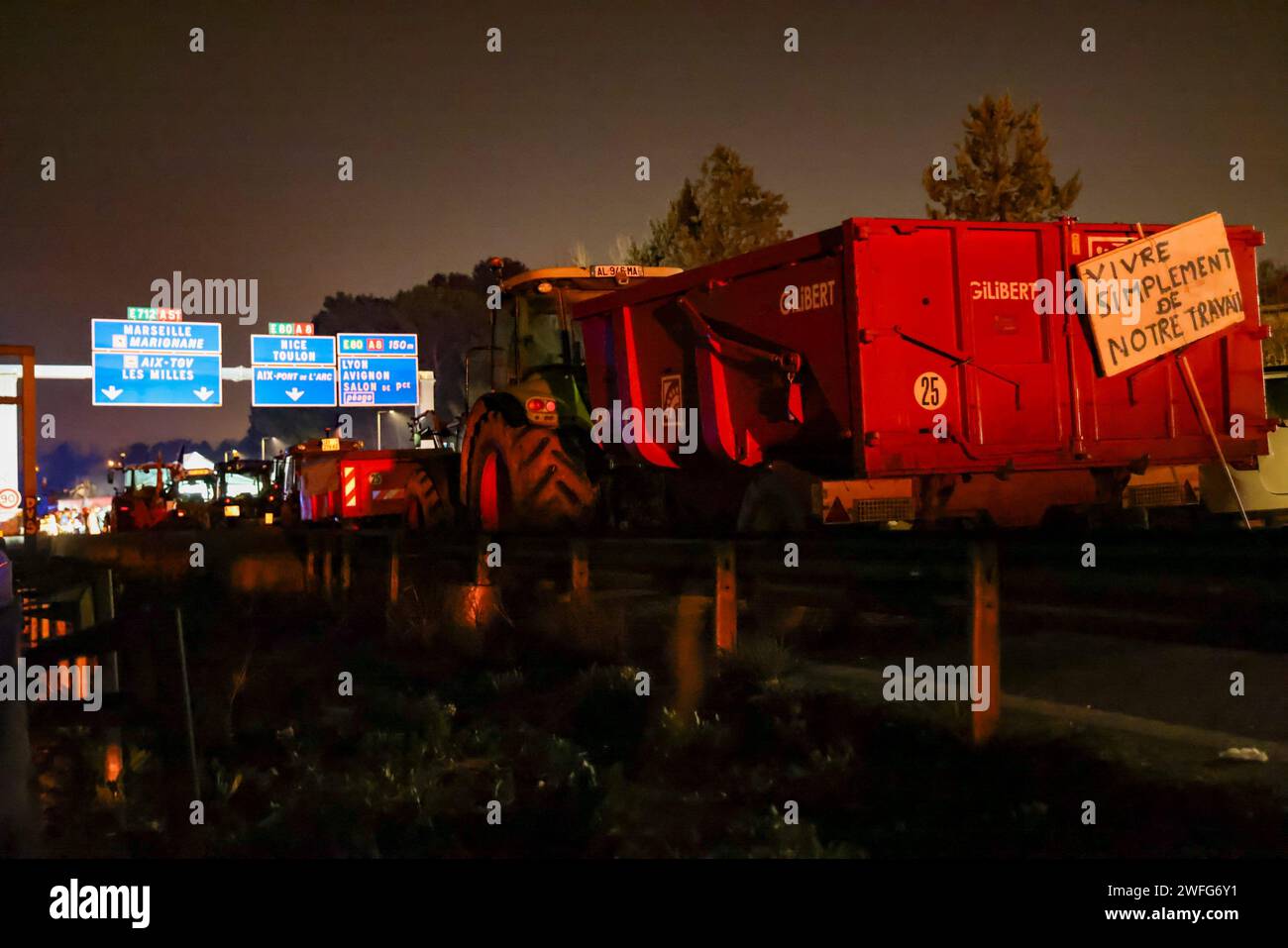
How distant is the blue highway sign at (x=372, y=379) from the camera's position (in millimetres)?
47344

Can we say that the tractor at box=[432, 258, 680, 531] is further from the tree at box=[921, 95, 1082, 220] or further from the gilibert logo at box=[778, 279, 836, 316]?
the tree at box=[921, 95, 1082, 220]

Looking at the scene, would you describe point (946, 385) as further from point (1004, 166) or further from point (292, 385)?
point (292, 385)

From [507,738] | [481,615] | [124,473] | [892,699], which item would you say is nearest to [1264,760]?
[892,699]

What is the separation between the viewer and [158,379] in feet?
147

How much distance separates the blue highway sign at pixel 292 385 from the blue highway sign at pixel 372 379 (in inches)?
21.9

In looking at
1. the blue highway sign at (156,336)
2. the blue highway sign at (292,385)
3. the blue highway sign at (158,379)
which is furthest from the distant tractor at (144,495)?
the blue highway sign at (292,385)

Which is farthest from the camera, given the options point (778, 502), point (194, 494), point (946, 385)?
point (194, 494)

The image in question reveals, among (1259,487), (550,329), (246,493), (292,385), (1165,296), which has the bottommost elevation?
(1259,487)

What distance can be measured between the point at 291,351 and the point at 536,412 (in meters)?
35.3

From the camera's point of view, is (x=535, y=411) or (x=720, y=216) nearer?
(x=535, y=411)

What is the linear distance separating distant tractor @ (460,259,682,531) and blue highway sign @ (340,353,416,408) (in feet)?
108

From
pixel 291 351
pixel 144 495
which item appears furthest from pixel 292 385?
pixel 144 495

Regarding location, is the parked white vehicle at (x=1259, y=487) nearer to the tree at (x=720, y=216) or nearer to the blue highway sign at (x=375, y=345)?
the tree at (x=720, y=216)
